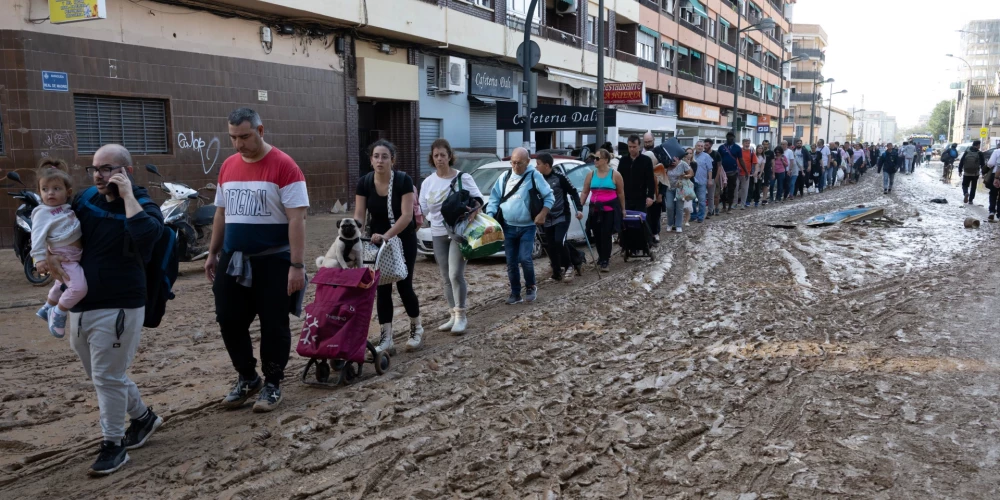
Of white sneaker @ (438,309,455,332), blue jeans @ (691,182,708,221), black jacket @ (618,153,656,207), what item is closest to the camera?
white sneaker @ (438,309,455,332)

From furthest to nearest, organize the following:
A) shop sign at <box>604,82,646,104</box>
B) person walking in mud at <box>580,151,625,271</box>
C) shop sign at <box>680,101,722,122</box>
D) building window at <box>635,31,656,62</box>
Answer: shop sign at <box>680,101,722,122</box>, building window at <box>635,31,656,62</box>, shop sign at <box>604,82,646,104</box>, person walking in mud at <box>580,151,625,271</box>

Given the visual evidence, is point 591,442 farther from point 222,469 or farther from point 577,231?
point 577,231

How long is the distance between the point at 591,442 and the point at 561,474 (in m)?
0.47

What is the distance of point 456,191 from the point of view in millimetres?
Answer: 6926

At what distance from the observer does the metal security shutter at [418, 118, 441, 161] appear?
22.8m

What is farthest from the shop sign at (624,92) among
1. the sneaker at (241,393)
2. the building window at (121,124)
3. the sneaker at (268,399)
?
the sneaker at (268,399)

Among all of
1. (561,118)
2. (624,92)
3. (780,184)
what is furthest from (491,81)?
(780,184)

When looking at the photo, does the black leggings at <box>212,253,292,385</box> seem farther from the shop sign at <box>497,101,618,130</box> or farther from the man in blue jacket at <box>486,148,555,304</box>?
the shop sign at <box>497,101,618,130</box>

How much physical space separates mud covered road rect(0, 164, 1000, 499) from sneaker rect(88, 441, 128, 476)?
6 centimetres

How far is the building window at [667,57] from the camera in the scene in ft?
136

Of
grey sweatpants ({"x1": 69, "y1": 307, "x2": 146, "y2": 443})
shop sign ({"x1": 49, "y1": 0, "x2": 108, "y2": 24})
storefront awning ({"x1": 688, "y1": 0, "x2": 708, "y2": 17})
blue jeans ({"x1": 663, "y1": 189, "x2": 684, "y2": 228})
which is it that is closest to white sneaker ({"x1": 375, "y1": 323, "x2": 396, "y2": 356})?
grey sweatpants ({"x1": 69, "y1": 307, "x2": 146, "y2": 443})

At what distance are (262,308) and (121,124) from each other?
35.7 feet

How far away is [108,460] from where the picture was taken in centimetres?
410

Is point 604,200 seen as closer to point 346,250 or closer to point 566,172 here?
point 566,172
